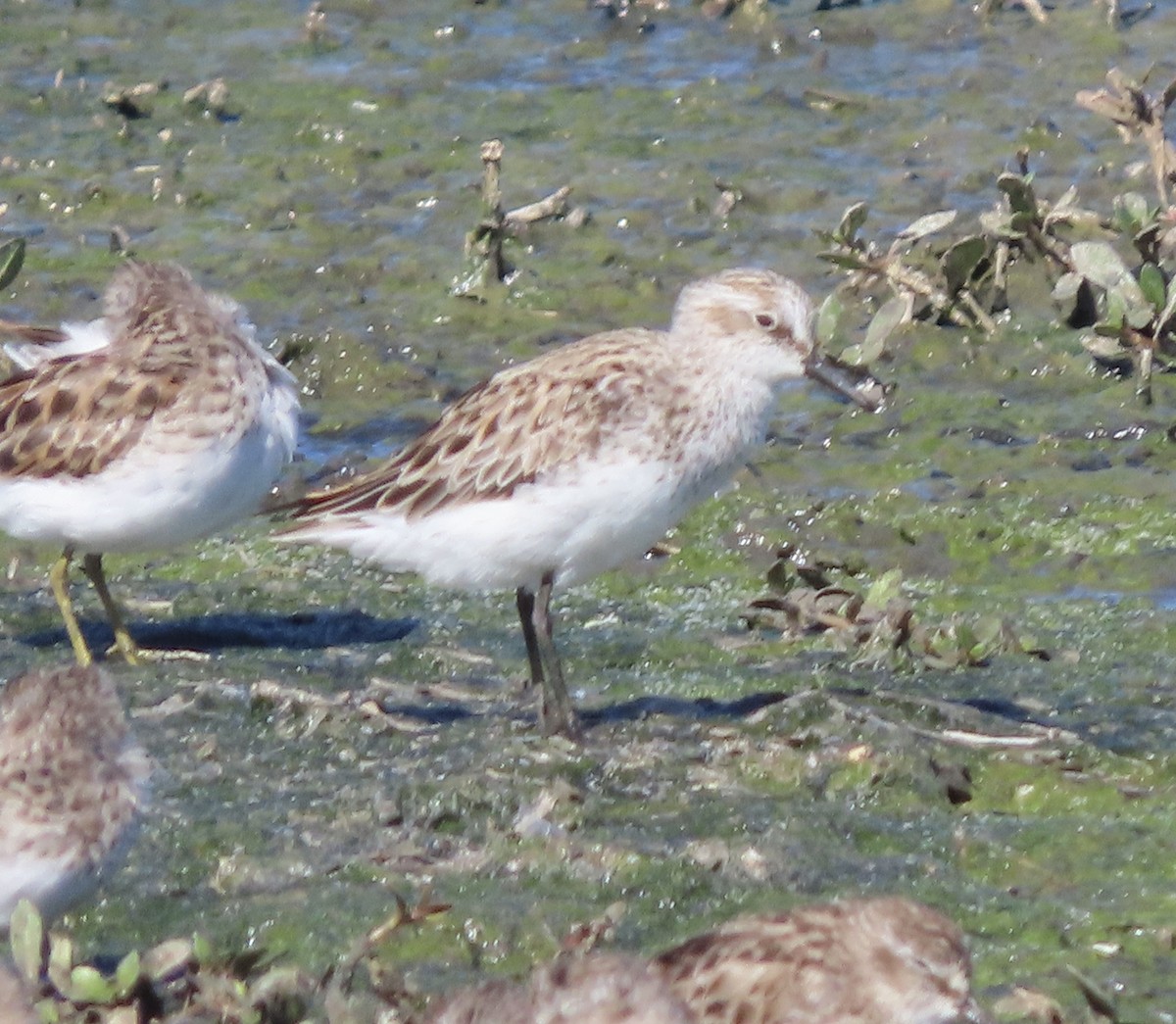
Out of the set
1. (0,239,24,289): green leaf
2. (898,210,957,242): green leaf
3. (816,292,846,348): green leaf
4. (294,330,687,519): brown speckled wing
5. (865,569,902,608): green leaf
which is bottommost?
(865,569,902,608): green leaf

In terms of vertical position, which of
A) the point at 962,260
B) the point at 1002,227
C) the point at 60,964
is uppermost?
the point at 60,964

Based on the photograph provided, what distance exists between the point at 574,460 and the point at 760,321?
2.82 ft

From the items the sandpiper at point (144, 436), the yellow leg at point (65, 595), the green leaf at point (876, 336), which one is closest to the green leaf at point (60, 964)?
the sandpiper at point (144, 436)

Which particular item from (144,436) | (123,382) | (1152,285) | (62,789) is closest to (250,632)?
(144,436)

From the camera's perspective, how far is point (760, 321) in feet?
25.7

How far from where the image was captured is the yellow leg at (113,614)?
330 inches

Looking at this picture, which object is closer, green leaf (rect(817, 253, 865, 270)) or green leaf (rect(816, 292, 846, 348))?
green leaf (rect(816, 292, 846, 348))

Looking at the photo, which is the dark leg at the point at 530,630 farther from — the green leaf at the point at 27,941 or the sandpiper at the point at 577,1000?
the sandpiper at the point at 577,1000

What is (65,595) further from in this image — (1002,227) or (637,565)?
(1002,227)

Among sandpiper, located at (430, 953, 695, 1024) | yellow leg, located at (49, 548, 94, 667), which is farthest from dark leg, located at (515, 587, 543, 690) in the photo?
sandpiper, located at (430, 953, 695, 1024)

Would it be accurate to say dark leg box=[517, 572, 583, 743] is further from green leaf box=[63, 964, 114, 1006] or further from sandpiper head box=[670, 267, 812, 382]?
green leaf box=[63, 964, 114, 1006]

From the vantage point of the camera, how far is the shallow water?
6.29 m

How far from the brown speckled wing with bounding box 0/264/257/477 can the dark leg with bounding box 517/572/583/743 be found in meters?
1.33

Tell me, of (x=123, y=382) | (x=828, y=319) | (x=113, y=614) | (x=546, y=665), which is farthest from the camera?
(x=828, y=319)
